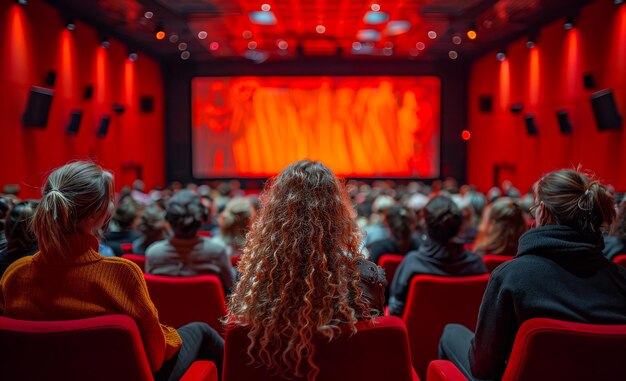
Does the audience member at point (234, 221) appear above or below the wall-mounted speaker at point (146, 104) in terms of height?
below

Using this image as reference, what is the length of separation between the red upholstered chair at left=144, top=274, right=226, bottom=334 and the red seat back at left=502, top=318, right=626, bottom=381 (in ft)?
4.54

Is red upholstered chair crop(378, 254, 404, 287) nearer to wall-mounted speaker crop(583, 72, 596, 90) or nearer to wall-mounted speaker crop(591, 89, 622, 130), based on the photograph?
wall-mounted speaker crop(591, 89, 622, 130)

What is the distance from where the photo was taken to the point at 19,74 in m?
7.81

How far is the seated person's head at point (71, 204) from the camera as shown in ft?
5.09

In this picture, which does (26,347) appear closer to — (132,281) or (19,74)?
(132,281)

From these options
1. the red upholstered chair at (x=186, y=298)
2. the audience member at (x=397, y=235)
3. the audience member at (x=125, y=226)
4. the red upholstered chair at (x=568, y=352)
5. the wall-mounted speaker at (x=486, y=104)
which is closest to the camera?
the red upholstered chair at (x=568, y=352)

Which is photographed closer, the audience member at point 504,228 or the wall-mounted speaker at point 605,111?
the audience member at point 504,228

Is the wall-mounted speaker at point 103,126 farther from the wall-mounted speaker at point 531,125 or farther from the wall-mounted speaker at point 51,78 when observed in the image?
the wall-mounted speaker at point 531,125

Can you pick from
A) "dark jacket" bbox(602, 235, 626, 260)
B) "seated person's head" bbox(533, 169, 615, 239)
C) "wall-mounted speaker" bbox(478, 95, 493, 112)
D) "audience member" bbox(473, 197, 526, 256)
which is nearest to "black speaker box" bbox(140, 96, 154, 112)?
"wall-mounted speaker" bbox(478, 95, 493, 112)

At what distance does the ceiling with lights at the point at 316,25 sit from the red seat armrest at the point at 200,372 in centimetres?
839

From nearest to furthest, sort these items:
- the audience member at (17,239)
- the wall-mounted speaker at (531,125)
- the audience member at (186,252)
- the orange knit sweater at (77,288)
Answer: the orange knit sweater at (77,288) < the audience member at (17,239) < the audience member at (186,252) < the wall-mounted speaker at (531,125)

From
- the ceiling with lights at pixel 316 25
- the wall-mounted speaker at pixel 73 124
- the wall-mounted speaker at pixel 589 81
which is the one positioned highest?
the ceiling with lights at pixel 316 25

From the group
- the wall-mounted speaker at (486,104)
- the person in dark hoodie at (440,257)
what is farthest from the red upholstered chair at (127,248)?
the wall-mounted speaker at (486,104)

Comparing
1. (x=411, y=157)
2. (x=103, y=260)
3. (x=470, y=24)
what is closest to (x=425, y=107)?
(x=411, y=157)
